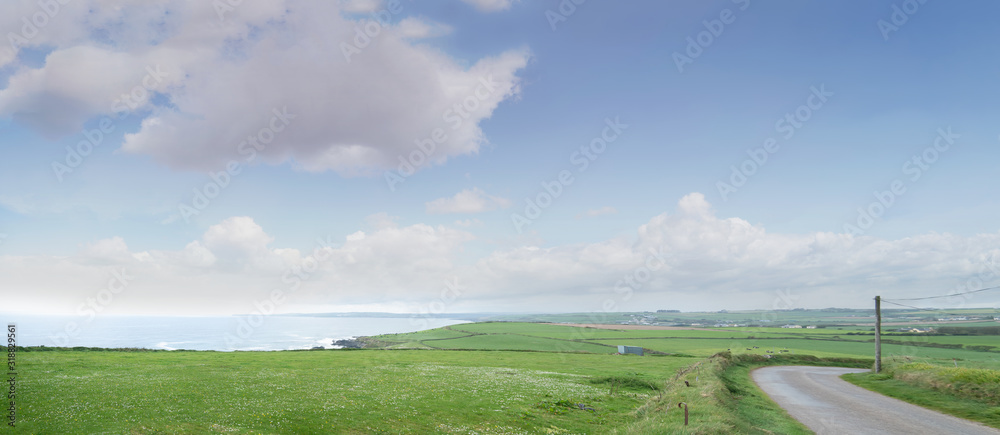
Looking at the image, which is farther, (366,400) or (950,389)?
(950,389)

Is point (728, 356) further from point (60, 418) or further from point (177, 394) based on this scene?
point (60, 418)

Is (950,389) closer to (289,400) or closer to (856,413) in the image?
(856,413)

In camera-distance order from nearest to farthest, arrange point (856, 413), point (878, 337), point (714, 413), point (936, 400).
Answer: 1. point (714, 413)
2. point (856, 413)
3. point (936, 400)
4. point (878, 337)

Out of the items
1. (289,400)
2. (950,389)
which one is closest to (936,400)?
(950,389)

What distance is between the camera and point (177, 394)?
29.2 m

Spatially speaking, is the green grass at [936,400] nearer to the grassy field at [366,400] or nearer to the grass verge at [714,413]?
the grassy field at [366,400]

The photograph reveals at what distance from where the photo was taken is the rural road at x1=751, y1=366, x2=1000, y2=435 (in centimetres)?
2378

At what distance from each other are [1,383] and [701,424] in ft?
137

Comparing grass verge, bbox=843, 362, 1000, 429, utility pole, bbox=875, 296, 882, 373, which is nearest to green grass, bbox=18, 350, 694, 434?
grass verge, bbox=843, 362, 1000, 429

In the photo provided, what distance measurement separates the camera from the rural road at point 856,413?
23.8 meters

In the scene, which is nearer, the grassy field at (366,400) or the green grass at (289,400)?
the grassy field at (366,400)

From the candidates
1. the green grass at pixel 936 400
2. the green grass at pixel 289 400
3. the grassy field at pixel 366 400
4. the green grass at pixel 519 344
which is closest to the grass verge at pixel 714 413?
the grassy field at pixel 366 400

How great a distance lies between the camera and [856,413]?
92.3ft

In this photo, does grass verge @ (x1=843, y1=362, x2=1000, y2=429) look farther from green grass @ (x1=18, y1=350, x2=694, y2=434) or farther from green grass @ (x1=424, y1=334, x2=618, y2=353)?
green grass @ (x1=424, y1=334, x2=618, y2=353)
